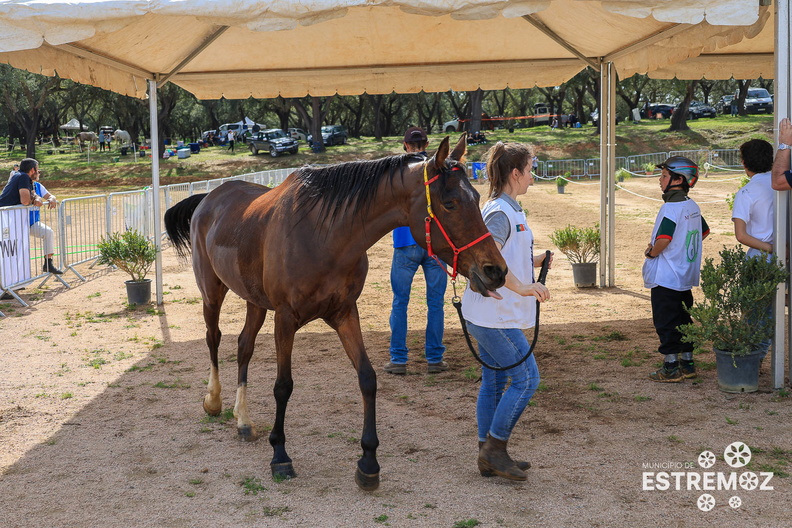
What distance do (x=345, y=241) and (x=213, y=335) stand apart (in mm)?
2126

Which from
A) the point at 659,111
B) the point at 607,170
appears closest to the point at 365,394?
the point at 607,170

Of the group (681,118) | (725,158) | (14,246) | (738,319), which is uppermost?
(681,118)

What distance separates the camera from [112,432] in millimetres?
5266

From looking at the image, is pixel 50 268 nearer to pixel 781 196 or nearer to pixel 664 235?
pixel 664 235

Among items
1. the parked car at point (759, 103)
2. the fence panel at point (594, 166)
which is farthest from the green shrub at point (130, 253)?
the parked car at point (759, 103)

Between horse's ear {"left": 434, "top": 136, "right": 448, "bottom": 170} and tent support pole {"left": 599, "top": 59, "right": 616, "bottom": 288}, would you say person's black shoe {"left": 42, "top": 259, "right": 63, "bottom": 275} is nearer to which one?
tent support pole {"left": 599, "top": 59, "right": 616, "bottom": 288}

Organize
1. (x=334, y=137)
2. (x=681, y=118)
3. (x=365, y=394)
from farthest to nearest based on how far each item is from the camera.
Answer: (x=334, y=137) → (x=681, y=118) → (x=365, y=394)

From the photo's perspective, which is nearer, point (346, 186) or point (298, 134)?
point (346, 186)

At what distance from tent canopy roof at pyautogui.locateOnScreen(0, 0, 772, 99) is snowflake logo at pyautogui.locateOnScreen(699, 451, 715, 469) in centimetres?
289

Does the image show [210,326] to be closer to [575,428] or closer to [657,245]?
[575,428]

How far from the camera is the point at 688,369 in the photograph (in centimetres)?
615

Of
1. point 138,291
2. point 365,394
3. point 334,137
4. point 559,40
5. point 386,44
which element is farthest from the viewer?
point 334,137

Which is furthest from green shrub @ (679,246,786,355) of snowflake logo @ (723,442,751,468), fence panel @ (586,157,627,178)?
fence panel @ (586,157,627,178)

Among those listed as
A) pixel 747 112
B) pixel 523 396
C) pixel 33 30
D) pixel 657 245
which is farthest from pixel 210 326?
pixel 747 112
